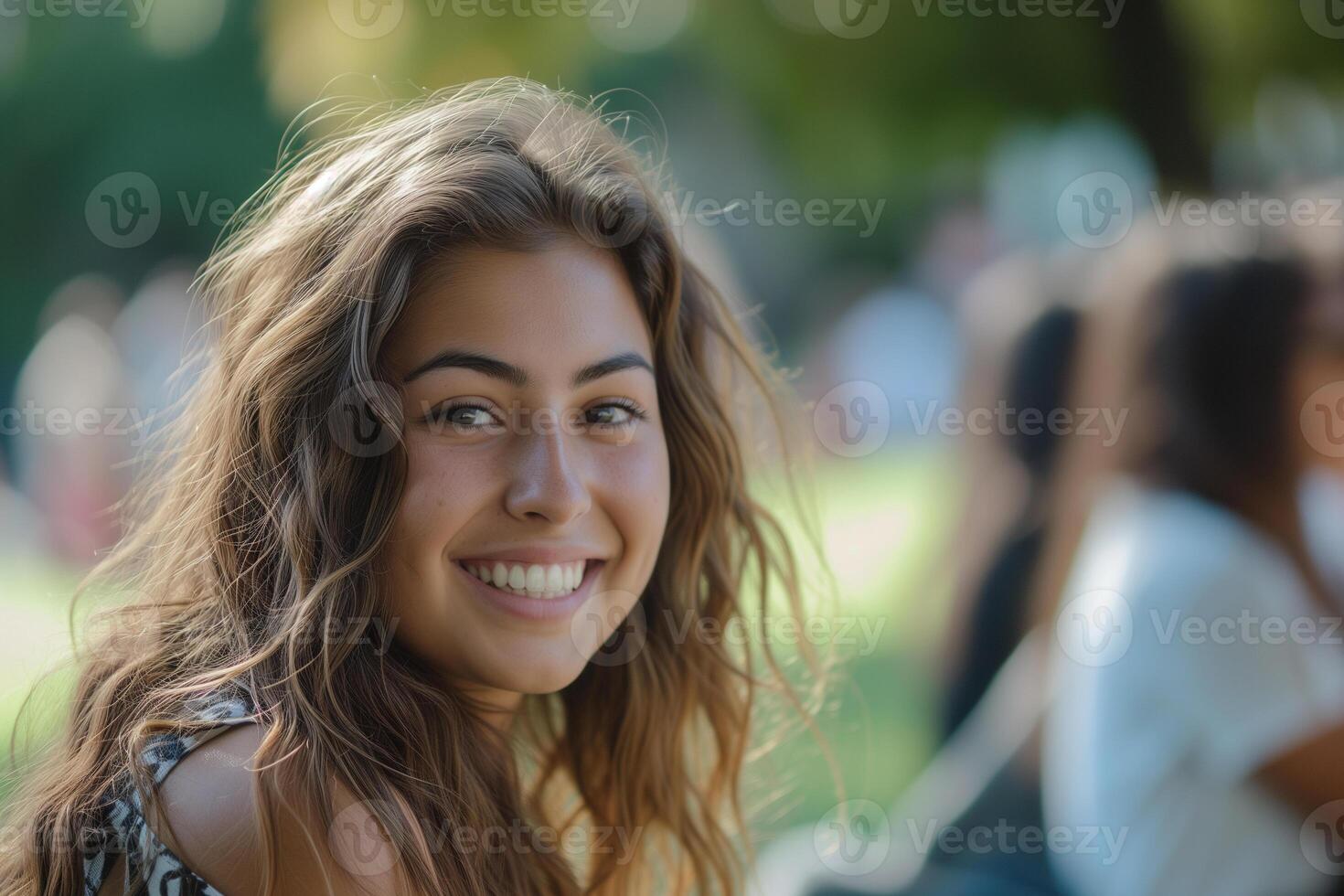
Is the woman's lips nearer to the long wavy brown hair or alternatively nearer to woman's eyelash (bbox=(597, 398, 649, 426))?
the long wavy brown hair

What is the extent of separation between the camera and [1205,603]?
7.23 ft

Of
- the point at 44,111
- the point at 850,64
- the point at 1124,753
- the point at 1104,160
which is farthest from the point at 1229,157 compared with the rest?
the point at 44,111

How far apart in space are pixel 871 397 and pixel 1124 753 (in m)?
5.66

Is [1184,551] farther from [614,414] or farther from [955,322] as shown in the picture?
[955,322]

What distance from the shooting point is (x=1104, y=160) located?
579 cm

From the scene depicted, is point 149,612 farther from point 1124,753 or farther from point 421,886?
point 1124,753

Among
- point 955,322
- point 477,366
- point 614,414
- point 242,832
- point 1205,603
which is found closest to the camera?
point 242,832

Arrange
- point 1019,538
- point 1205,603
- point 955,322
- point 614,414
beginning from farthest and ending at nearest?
point 955,322, point 1019,538, point 1205,603, point 614,414

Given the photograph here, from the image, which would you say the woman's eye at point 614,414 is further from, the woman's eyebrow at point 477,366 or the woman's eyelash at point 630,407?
the woman's eyebrow at point 477,366

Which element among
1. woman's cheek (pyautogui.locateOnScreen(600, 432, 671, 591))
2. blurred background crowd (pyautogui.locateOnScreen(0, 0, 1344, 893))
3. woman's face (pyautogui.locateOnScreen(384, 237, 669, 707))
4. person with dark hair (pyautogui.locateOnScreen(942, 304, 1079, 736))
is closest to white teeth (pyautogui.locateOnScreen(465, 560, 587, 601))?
woman's face (pyautogui.locateOnScreen(384, 237, 669, 707))

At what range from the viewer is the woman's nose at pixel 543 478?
135 cm

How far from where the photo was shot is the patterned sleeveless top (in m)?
1.17

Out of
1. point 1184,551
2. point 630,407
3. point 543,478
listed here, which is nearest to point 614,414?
point 630,407

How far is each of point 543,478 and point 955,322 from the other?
685 centimetres
